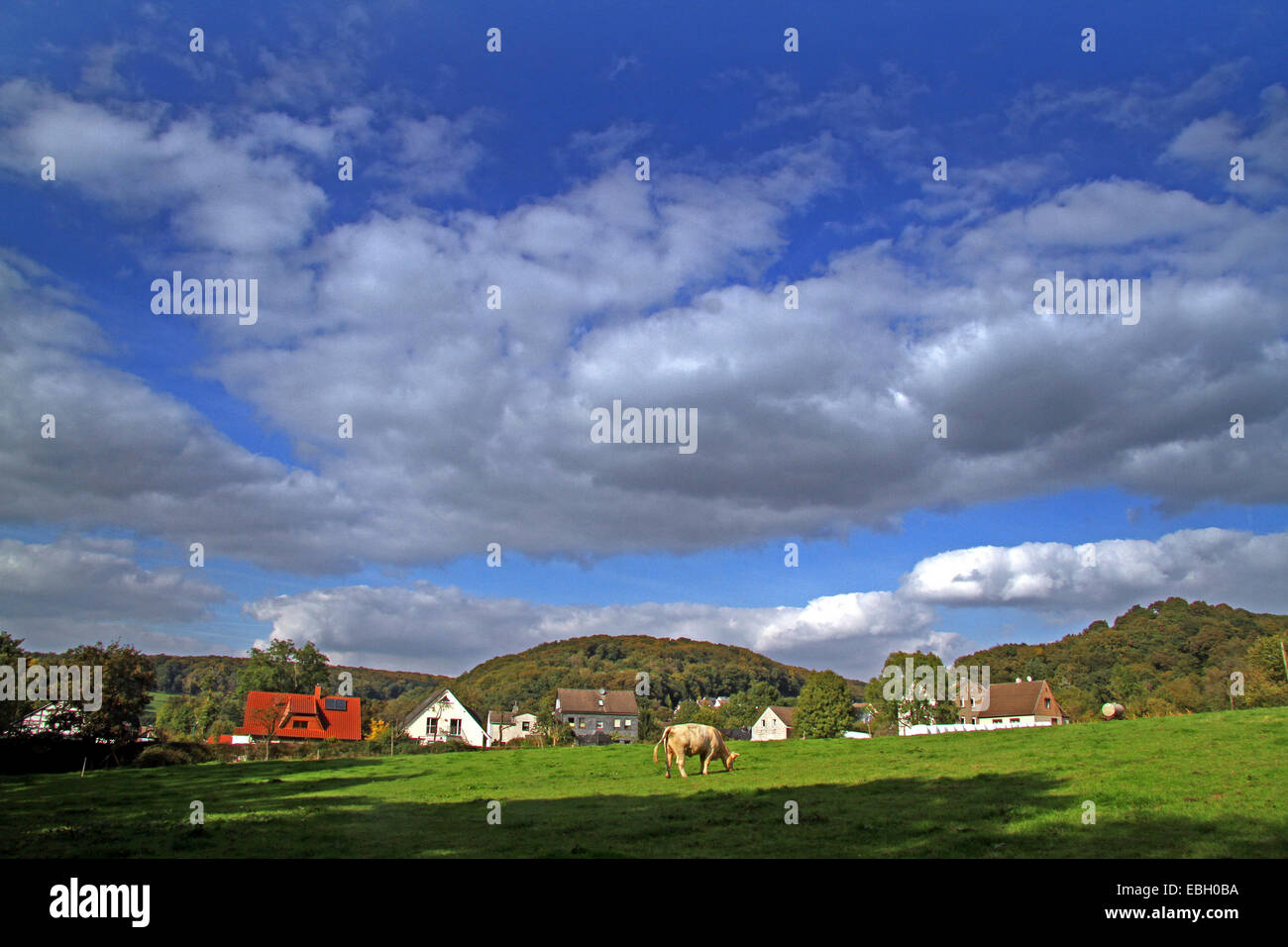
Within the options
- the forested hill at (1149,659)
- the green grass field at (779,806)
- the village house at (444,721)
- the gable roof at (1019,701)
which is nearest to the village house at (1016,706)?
the gable roof at (1019,701)

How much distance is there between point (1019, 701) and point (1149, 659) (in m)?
49.8

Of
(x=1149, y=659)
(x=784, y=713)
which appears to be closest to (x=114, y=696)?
(x=784, y=713)

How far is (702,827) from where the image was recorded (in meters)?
15.0

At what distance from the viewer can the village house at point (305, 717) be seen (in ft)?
252

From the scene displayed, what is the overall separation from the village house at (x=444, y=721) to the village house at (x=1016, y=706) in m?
59.0

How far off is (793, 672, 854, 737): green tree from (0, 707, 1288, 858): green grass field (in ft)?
191

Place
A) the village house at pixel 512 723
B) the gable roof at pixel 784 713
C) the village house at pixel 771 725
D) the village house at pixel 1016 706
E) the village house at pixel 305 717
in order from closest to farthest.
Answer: the village house at pixel 305 717 → the village house at pixel 1016 706 → the village house at pixel 512 723 → the village house at pixel 771 725 → the gable roof at pixel 784 713

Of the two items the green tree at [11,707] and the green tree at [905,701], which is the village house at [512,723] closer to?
the green tree at [905,701]

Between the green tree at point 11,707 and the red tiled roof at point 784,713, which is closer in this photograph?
the green tree at point 11,707

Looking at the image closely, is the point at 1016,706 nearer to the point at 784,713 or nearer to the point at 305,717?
the point at 784,713

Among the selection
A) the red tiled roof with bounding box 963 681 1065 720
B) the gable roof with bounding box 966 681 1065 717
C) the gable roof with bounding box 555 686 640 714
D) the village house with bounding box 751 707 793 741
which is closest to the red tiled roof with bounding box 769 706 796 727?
the village house with bounding box 751 707 793 741

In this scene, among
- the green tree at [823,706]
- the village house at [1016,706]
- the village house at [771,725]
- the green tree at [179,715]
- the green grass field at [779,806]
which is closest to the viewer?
the green grass field at [779,806]
